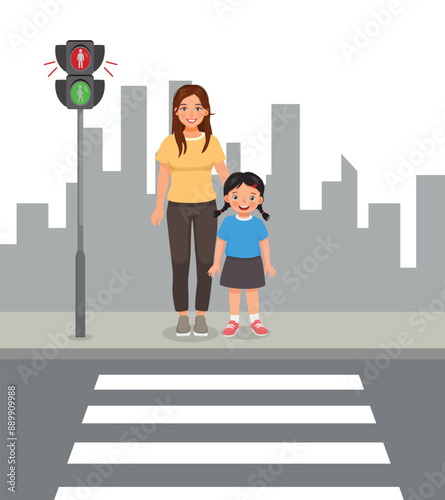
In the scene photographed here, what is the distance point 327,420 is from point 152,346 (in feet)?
5.07

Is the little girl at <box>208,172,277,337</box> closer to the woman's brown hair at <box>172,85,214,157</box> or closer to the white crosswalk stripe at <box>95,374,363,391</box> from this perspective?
the woman's brown hair at <box>172,85,214,157</box>

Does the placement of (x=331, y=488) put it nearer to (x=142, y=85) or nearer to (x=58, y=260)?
(x=58, y=260)

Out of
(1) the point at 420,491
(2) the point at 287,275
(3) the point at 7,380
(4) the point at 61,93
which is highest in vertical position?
(4) the point at 61,93

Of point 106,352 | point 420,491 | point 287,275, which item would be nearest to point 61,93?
point 106,352

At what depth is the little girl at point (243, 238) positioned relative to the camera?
29.2ft

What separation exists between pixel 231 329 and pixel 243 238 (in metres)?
0.82

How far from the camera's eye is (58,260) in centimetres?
1026

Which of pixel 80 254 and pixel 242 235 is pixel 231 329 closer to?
pixel 242 235

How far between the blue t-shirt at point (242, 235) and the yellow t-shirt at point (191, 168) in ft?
0.95

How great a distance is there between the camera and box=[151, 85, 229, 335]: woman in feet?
29.2

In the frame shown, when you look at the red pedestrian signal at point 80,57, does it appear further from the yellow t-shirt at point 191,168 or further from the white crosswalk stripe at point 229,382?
the white crosswalk stripe at point 229,382

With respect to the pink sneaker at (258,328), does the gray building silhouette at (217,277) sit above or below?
above

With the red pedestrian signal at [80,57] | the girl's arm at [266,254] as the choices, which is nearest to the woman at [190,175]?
the girl's arm at [266,254]

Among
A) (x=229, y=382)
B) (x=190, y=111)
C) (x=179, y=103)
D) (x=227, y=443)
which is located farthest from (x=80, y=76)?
(x=227, y=443)
